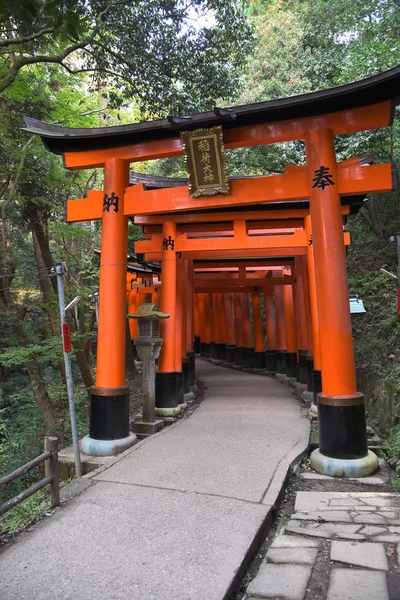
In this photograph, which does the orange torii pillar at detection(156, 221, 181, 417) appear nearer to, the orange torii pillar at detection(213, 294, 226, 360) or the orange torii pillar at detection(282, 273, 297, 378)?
the orange torii pillar at detection(282, 273, 297, 378)

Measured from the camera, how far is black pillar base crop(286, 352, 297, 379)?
47.4 ft

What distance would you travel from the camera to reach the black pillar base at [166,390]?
8484 millimetres

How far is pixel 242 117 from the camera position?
6.04m

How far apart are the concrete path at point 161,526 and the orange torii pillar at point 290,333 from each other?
802 cm

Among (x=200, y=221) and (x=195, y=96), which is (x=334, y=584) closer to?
(x=200, y=221)

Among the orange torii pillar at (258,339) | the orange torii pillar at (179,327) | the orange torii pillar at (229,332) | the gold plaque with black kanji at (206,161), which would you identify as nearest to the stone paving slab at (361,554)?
the gold plaque with black kanji at (206,161)

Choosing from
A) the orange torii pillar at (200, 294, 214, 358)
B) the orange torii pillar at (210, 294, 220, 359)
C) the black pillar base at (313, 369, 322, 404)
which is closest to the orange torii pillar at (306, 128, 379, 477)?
the black pillar base at (313, 369, 322, 404)

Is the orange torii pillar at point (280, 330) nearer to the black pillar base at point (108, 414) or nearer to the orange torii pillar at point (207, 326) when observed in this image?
the orange torii pillar at point (207, 326)

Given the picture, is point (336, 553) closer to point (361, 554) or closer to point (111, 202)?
point (361, 554)

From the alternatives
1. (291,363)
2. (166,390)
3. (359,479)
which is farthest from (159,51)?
(291,363)

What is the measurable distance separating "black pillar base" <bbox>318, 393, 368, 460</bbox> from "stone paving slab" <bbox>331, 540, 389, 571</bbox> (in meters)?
1.94

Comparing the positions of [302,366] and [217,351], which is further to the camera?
[217,351]

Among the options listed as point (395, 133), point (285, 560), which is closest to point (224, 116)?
point (285, 560)

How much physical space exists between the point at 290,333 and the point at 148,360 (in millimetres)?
8291
